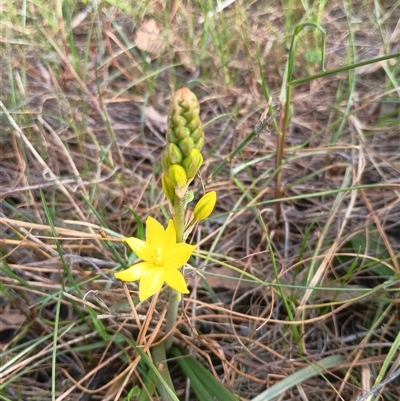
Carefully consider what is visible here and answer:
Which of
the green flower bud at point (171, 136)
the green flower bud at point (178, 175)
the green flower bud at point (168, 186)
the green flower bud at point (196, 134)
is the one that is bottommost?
the green flower bud at point (168, 186)

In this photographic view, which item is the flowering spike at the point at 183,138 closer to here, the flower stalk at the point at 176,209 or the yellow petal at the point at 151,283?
the flower stalk at the point at 176,209

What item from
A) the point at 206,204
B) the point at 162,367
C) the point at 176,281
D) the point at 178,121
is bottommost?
the point at 162,367

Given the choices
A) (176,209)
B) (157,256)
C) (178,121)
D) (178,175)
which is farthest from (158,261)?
(178,121)

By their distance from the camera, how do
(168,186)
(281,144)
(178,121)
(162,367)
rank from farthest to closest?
(281,144) → (162,367) → (168,186) → (178,121)

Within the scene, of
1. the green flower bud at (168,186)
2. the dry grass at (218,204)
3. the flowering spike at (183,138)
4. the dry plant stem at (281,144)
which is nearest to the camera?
the flowering spike at (183,138)

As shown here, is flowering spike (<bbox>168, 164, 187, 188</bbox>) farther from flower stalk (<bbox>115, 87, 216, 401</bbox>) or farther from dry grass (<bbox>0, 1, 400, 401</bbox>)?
dry grass (<bbox>0, 1, 400, 401</bbox>)

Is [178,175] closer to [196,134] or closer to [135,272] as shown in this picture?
[196,134]

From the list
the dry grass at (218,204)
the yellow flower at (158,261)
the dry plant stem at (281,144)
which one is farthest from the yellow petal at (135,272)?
the dry plant stem at (281,144)
